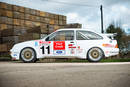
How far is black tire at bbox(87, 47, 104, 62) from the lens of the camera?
26.7 feet

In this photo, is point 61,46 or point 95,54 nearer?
point 95,54

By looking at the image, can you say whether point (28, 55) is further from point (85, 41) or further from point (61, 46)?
point (85, 41)

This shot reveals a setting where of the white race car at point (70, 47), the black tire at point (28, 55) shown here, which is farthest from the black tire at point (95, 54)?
the black tire at point (28, 55)

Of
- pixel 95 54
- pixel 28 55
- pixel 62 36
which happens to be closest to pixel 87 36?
pixel 95 54

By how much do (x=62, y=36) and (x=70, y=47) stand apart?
0.62 m

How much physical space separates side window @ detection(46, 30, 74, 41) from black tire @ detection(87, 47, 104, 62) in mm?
1048

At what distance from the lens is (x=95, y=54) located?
816cm

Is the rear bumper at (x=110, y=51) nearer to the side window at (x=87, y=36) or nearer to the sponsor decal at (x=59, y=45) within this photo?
the side window at (x=87, y=36)

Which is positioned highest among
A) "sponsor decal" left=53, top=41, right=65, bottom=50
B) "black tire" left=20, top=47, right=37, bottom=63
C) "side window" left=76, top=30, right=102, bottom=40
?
"side window" left=76, top=30, right=102, bottom=40

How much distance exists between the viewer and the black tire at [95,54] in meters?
8.13

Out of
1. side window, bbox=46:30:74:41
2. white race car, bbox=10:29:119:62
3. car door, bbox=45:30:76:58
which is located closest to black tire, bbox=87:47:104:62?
white race car, bbox=10:29:119:62

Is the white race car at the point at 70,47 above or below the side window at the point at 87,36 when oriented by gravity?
below

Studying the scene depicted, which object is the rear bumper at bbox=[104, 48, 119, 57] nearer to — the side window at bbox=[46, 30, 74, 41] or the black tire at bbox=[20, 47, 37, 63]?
the side window at bbox=[46, 30, 74, 41]

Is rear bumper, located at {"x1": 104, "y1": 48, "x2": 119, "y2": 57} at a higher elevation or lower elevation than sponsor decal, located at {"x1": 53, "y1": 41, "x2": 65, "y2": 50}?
lower
